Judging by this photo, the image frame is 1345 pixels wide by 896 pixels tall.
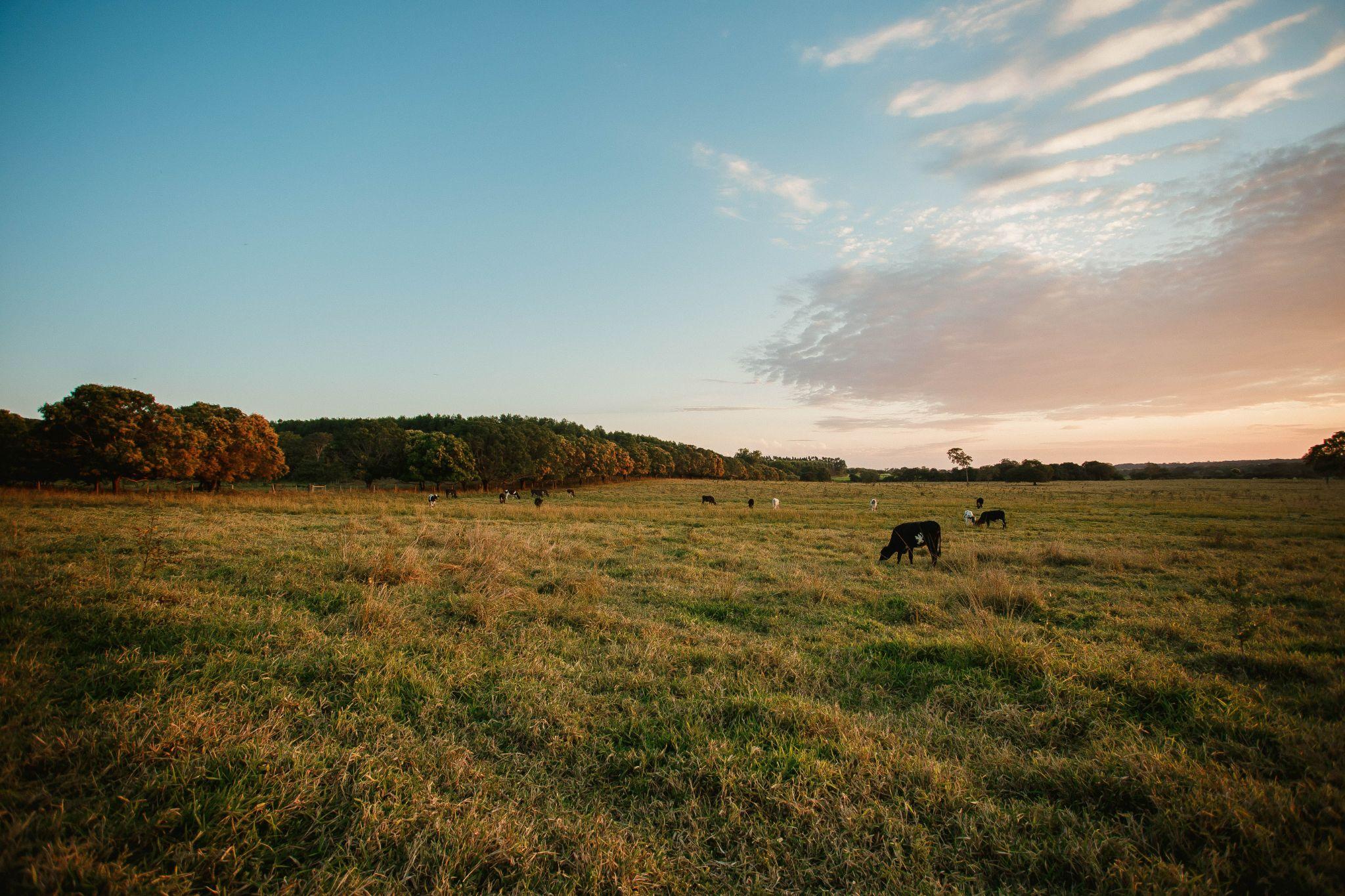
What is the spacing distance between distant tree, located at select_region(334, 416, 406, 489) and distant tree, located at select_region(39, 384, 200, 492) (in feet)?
87.6

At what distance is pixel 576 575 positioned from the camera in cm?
1091

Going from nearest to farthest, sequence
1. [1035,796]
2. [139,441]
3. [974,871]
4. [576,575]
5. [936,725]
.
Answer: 1. [974,871]
2. [1035,796]
3. [936,725]
4. [576,575]
5. [139,441]

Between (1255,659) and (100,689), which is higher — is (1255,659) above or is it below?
below

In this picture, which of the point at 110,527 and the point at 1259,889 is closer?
the point at 1259,889

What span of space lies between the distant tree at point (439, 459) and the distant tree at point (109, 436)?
23.2 meters

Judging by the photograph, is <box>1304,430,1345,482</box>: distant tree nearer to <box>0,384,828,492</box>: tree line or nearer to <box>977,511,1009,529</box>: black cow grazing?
<box>977,511,1009,529</box>: black cow grazing

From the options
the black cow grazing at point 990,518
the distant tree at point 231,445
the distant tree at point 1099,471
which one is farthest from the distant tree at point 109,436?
the distant tree at point 1099,471

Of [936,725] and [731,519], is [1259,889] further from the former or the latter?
[731,519]

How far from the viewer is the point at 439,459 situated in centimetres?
5759

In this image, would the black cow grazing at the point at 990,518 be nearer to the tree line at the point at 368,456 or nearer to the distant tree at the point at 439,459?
the tree line at the point at 368,456

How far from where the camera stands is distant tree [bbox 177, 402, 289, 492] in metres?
41.4

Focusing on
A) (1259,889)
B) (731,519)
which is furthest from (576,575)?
(731,519)

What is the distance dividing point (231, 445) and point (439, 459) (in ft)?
60.1

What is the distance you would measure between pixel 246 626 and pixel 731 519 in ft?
78.7
